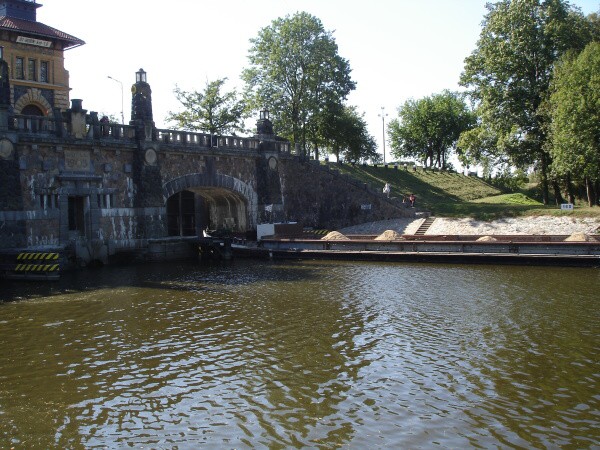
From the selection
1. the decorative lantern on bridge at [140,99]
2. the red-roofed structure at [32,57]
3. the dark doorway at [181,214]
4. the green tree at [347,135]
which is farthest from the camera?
the green tree at [347,135]

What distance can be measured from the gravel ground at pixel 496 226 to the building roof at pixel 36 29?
26.6 m

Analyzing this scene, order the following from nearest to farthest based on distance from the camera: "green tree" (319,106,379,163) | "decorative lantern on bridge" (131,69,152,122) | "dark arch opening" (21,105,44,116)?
"decorative lantern on bridge" (131,69,152,122)
"dark arch opening" (21,105,44,116)
"green tree" (319,106,379,163)

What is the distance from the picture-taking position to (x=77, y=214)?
32.6 m

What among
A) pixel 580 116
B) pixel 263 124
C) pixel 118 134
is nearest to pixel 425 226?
pixel 580 116

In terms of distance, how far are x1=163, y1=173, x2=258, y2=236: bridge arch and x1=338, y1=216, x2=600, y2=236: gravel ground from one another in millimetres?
8923

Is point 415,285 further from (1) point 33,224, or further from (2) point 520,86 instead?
(2) point 520,86

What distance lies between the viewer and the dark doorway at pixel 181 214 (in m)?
41.5

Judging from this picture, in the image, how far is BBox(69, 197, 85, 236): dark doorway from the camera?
106 ft

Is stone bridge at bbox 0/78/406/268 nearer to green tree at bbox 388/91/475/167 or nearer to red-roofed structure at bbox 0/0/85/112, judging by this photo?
red-roofed structure at bbox 0/0/85/112

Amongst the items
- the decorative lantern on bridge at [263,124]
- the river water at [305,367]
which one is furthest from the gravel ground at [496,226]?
A: the river water at [305,367]

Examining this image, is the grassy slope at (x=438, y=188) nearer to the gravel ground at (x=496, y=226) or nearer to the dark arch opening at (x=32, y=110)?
the gravel ground at (x=496, y=226)

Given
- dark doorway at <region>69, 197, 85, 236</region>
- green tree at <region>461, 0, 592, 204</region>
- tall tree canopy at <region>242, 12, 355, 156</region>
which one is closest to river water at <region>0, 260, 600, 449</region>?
dark doorway at <region>69, 197, 85, 236</region>

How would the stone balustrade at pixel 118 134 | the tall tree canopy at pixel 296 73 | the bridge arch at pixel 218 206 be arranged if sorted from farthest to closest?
the tall tree canopy at pixel 296 73 < the bridge arch at pixel 218 206 < the stone balustrade at pixel 118 134

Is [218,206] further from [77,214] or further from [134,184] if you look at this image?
[77,214]
